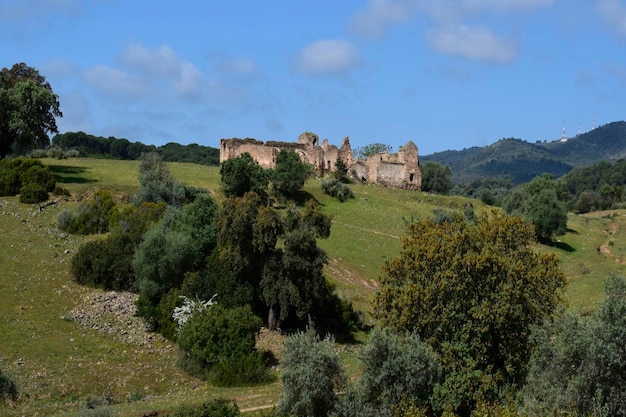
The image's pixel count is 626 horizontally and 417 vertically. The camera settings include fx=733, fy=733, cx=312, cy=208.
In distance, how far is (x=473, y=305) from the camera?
78.6ft

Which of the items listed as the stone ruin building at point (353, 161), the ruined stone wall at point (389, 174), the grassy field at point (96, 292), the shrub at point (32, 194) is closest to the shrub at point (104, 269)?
the grassy field at point (96, 292)

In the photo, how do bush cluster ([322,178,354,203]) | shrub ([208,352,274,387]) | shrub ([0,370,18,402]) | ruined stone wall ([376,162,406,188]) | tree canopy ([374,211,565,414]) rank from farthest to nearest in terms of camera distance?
1. ruined stone wall ([376,162,406,188])
2. bush cluster ([322,178,354,203])
3. shrub ([208,352,274,387])
4. tree canopy ([374,211,565,414])
5. shrub ([0,370,18,402])

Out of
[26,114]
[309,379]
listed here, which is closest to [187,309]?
[309,379]

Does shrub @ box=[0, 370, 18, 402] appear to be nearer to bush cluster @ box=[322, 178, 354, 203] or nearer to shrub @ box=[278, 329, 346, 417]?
shrub @ box=[278, 329, 346, 417]

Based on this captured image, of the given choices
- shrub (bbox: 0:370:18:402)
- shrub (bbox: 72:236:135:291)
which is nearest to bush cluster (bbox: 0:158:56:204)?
shrub (bbox: 72:236:135:291)

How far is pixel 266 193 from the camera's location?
60.5 meters

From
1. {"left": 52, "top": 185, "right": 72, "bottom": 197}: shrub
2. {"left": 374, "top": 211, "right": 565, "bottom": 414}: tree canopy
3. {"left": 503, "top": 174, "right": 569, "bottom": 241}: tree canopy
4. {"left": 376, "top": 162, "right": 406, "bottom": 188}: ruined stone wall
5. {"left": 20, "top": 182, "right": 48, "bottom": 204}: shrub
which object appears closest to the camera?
{"left": 374, "top": 211, "right": 565, "bottom": 414}: tree canopy

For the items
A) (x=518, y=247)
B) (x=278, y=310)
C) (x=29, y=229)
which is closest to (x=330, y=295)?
(x=278, y=310)

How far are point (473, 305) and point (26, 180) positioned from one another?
3780 centimetres

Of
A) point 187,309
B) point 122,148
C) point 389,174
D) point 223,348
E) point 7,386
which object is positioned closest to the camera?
point 7,386

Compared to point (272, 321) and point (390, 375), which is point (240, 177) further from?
point (390, 375)

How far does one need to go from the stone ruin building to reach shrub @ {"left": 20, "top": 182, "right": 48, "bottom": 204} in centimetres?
2629

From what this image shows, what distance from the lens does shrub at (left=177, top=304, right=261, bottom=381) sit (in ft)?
98.6

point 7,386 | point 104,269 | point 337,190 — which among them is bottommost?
point 7,386
